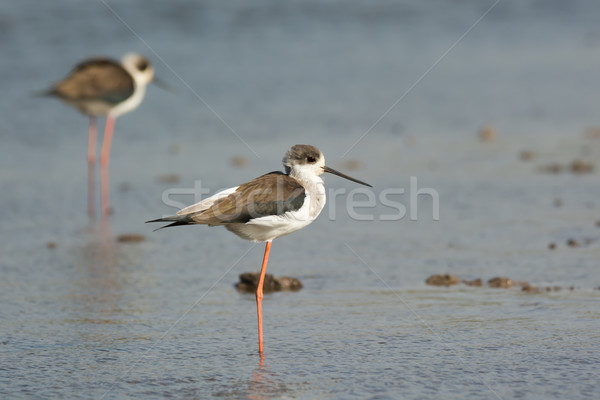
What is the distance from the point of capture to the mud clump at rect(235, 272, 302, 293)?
6801 mm

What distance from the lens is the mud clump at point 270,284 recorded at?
268 inches

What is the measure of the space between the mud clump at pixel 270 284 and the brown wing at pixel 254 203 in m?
1.03

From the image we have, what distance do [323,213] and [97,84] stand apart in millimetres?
3958

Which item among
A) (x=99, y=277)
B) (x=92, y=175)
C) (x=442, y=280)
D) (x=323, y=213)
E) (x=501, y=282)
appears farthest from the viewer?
(x=92, y=175)

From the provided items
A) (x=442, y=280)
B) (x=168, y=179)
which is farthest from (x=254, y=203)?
(x=168, y=179)

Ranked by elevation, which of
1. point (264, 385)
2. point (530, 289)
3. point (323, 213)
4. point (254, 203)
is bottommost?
point (264, 385)

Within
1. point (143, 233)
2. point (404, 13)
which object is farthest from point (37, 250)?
point (404, 13)

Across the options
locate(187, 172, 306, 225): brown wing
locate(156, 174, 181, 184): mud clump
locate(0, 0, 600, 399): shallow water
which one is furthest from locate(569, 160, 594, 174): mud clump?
locate(187, 172, 306, 225): brown wing

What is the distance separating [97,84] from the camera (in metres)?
11.4

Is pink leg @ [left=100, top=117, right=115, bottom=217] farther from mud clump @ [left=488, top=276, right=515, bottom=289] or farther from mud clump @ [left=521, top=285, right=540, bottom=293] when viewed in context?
mud clump @ [left=521, top=285, right=540, bottom=293]

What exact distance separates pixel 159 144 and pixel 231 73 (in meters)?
3.18

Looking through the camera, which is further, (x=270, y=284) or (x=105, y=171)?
(x=105, y=171)

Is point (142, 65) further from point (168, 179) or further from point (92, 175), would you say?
point (168, 179)

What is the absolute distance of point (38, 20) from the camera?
16.4m
